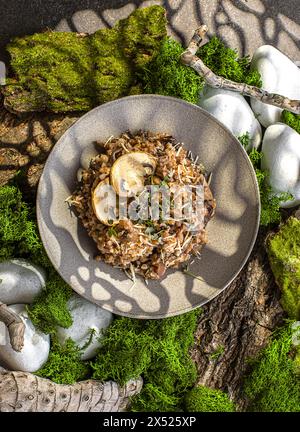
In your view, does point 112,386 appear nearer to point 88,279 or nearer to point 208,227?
point 88,279

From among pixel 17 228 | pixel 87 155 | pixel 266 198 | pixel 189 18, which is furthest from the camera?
pixel 189 18

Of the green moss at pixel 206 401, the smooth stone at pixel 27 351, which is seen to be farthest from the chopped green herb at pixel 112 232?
the green moss at pixel 206 401

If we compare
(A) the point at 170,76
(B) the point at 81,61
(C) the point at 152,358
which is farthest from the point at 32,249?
(A) the point at 170,76

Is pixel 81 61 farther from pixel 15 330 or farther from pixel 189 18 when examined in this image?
pixel 15 330

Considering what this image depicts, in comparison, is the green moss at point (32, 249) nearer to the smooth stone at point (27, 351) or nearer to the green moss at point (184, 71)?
the smooth stone at point (27, 351)

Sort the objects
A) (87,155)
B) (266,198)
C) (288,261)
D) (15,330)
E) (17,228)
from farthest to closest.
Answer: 1. (266,198)
2. (288,261)
3. (17,228)
4. (87,155)
5. (15,330)

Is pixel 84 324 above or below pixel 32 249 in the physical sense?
below
